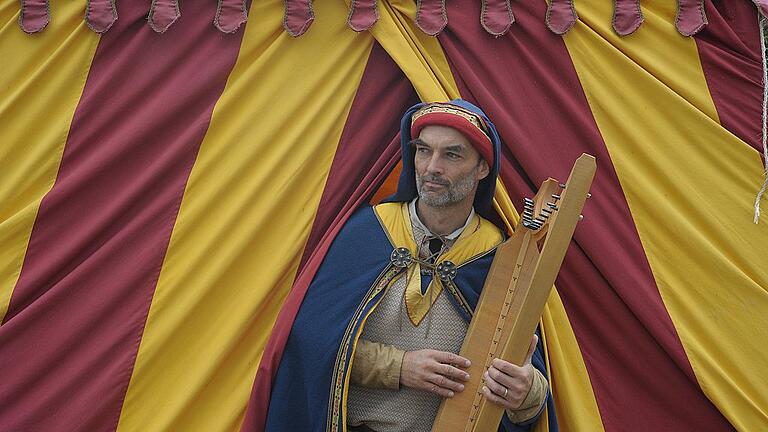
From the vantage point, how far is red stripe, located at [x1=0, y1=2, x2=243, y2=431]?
2793 mm

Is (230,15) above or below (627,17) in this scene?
below

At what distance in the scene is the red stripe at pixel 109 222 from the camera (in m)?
2.79

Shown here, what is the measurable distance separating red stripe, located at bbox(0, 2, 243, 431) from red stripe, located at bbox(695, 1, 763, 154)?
5.15ft

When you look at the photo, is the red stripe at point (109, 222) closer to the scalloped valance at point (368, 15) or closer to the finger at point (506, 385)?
the scalloped valance at point (368, 15)

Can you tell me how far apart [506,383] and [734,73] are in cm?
141

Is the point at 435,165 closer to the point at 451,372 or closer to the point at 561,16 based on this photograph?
the point at 451,372

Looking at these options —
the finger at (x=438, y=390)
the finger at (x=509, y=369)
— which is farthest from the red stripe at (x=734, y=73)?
the finger at (x=438, y=390)

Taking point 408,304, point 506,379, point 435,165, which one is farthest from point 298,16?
point 506,379

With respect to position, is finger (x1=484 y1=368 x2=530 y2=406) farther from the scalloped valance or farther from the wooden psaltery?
the scalloped valance

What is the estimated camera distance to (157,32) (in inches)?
115

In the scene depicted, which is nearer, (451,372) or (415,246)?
(451,372)

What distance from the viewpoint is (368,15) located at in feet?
9.59

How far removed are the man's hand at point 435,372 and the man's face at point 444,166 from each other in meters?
0.43

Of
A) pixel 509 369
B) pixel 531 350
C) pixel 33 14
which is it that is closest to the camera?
pixel 509 369
